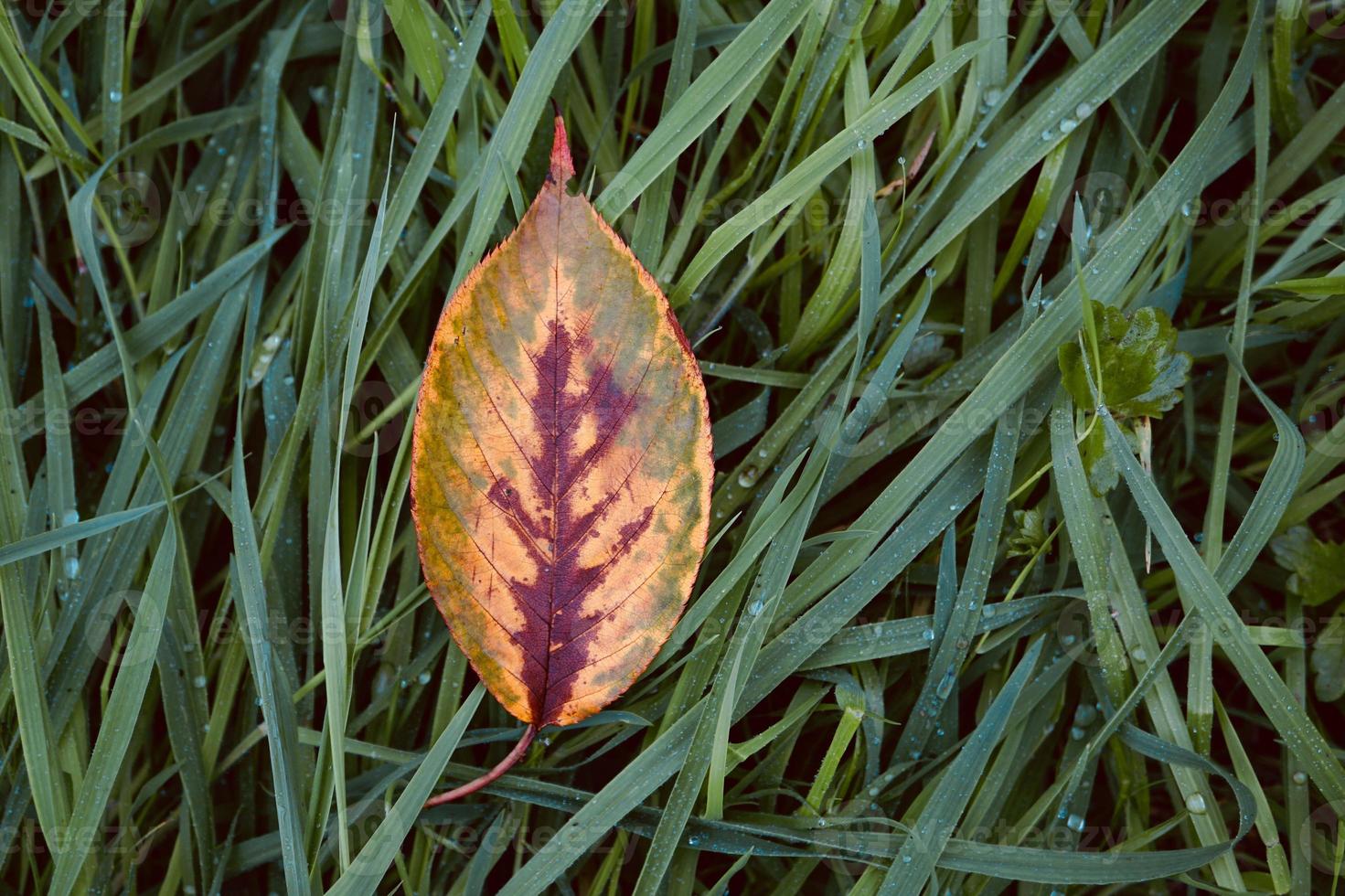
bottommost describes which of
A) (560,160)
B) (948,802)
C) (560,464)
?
(948,802)

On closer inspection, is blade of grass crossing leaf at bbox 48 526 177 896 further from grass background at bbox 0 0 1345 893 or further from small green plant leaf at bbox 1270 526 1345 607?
small green plant leaf at bbox 1270 526 1345 607

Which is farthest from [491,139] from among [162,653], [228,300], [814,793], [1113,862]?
[1113,862]

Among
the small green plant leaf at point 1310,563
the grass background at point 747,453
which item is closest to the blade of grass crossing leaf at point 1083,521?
the grass background at point 747,453

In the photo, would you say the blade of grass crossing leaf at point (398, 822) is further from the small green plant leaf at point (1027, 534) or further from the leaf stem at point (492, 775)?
the small green plant leaf at point (1027, 534)

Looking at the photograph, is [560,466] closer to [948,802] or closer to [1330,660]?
[948,802]

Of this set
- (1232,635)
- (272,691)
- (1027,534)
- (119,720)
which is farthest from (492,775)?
(1232,635)

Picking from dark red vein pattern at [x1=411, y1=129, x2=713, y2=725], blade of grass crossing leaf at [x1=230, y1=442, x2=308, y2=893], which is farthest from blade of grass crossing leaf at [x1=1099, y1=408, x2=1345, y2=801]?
blade of grass crossing leaf at [x1=230, y1=442, x2=308, y2=893]
